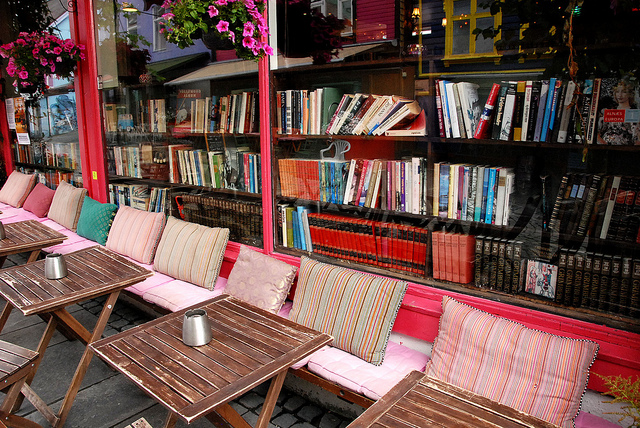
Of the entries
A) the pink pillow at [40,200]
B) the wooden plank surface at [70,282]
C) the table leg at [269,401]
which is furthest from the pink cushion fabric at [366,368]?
the pink pillow at [40,200]

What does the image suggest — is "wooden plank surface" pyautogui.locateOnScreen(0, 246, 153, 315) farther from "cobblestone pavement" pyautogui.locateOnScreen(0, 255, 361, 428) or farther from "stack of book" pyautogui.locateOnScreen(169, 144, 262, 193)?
"stack of book" pyautogui.locateOnScreen(169, 144, 262, 193)

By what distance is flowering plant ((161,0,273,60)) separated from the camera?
2.49 metres

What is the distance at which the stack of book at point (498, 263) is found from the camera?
250 centimetres

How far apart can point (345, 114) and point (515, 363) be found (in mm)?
1792

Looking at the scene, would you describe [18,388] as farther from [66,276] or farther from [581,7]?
[581,7]

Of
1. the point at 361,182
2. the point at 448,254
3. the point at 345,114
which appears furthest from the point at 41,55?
the point at 448,254

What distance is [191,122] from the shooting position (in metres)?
4.10

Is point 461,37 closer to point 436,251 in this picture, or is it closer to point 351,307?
point 436,251

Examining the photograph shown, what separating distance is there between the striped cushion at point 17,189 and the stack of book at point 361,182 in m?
4.65

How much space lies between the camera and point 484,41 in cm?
246

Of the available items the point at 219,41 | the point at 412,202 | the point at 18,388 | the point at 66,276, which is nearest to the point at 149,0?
the point at 219,41

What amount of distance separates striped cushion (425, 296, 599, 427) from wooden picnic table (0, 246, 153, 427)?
1962mm

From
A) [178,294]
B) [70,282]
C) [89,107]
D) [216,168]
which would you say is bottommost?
[178,294]

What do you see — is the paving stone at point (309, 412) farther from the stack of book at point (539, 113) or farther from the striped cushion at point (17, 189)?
the striped cushion at point (17, 189)
